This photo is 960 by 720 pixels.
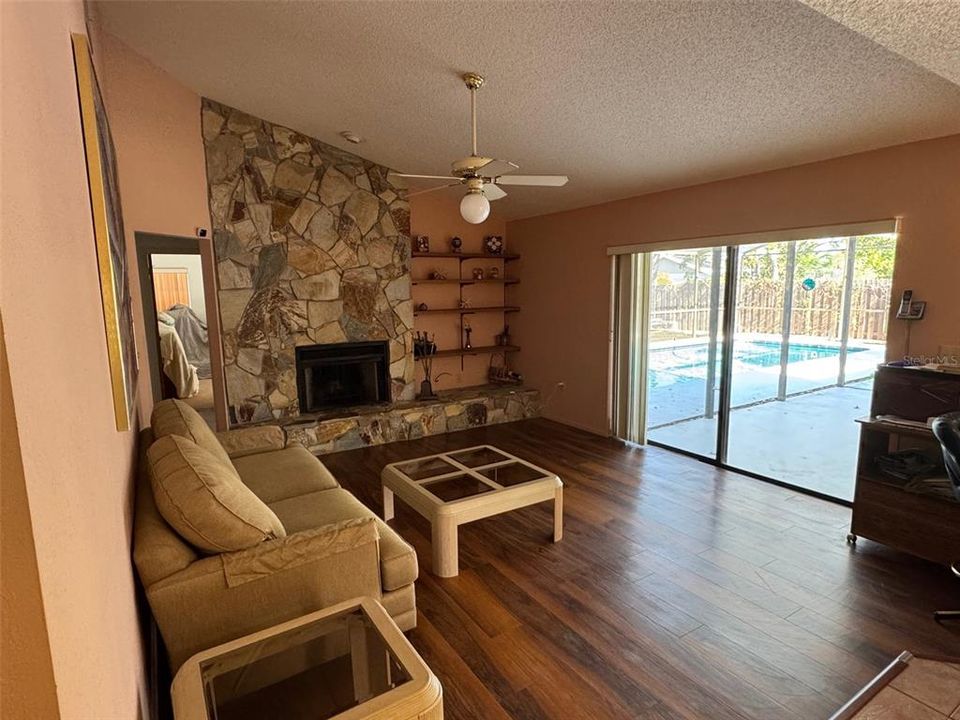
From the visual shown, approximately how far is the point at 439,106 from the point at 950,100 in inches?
112

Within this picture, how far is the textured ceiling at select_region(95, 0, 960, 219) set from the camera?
2.35 metres

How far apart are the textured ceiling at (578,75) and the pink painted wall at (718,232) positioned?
6.5 inches

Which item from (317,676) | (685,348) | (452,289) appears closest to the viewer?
(317,676)

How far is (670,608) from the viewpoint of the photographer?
2490 mm

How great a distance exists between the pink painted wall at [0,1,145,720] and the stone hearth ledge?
3.57 metres

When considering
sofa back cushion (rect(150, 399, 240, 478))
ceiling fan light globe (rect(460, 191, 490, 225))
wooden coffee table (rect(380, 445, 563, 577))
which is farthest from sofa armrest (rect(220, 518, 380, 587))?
ceiling fan light globe (rect(460, 191, 490, 225))

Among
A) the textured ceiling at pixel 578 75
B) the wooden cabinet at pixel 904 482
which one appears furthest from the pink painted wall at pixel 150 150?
the wooden cabinet at pixel 904 482

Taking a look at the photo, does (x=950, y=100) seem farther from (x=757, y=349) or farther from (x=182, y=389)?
(x=182, y=389)

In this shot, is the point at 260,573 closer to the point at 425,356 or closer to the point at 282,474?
the point at 282,474

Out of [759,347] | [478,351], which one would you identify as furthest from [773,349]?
[478,351]

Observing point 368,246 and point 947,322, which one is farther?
point 368,246

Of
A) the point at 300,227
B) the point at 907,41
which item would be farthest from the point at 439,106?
the point at 907,41

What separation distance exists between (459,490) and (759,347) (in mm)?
2987

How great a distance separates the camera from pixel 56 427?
0.71 m
